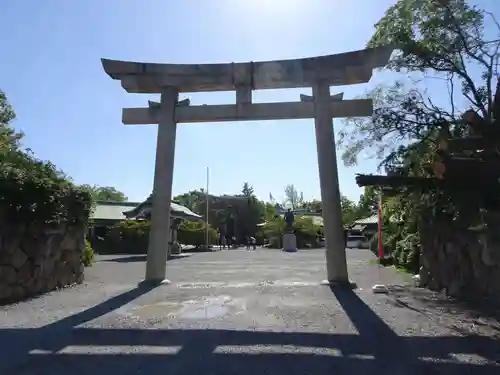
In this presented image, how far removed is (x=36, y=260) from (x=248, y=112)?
555 cm

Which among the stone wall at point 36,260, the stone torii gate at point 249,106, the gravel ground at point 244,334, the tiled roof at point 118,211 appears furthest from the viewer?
the tiled roof at point 118,211

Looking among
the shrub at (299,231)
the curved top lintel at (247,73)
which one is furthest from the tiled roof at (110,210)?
the curved top lintel at (247,73)

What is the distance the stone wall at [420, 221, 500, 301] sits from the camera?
270 inches

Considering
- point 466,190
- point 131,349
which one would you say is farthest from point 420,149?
point 131,349

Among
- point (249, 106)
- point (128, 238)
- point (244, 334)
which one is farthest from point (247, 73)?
point (128, 238)

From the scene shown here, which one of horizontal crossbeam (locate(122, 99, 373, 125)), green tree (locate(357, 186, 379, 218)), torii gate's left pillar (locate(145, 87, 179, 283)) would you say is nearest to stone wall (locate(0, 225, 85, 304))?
torii gate's left pillar (locate(145, 87, 179, 283))

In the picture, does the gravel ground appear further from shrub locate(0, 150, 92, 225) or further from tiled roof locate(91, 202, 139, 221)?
tiled roof locate(91, 202, 139, 221)

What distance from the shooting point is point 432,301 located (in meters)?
7.88

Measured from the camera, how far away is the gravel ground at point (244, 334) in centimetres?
445

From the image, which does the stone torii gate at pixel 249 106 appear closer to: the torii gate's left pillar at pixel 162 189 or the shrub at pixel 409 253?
the torii gate's left pillar at pixel 162 189

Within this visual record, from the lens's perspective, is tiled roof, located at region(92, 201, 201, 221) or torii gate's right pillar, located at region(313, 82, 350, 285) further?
tiled roof, located at region(92, 201, 201, 221)

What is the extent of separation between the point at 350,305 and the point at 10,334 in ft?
16.5

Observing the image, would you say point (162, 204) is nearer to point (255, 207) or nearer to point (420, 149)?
point (420, 149)

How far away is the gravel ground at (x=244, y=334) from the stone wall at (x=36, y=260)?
19.0 inches
